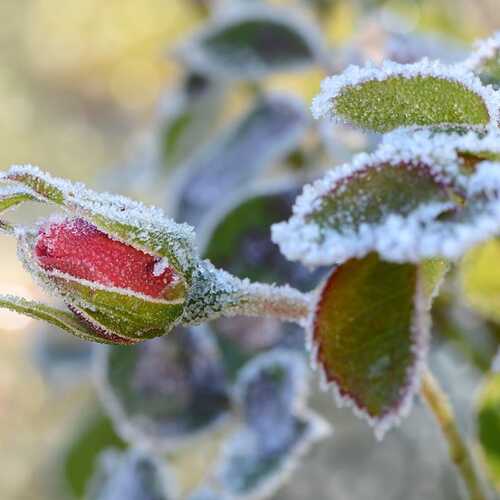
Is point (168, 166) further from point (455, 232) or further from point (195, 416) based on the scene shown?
point (455, 232)

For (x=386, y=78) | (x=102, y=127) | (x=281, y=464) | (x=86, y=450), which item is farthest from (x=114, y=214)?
(x=102, y=127)

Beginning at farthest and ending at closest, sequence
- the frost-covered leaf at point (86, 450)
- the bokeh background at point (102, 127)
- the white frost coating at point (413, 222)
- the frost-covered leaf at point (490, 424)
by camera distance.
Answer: the frost-covered leaf at point (86, 450) < the bokeh background at point (102, 127) < the frost-covered leaf at point (490, 424) < the white frost coating at point (413, 222)

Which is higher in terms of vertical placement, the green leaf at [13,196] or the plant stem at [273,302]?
the green leaf at [13,196]

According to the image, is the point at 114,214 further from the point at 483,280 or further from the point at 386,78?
the point at 483,280

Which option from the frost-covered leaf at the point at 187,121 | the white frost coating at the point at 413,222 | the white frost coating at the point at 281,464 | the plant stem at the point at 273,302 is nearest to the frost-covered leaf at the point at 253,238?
the white frost coating at the point at 281,464

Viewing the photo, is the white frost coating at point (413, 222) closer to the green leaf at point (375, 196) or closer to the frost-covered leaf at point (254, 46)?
the green leaf at point (375, 196)

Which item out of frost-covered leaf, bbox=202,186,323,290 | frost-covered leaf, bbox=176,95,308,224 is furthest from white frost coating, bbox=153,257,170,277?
frost-covered leaf, bbox=176,95,308,224

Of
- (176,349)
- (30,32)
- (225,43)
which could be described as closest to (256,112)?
(225,43)
